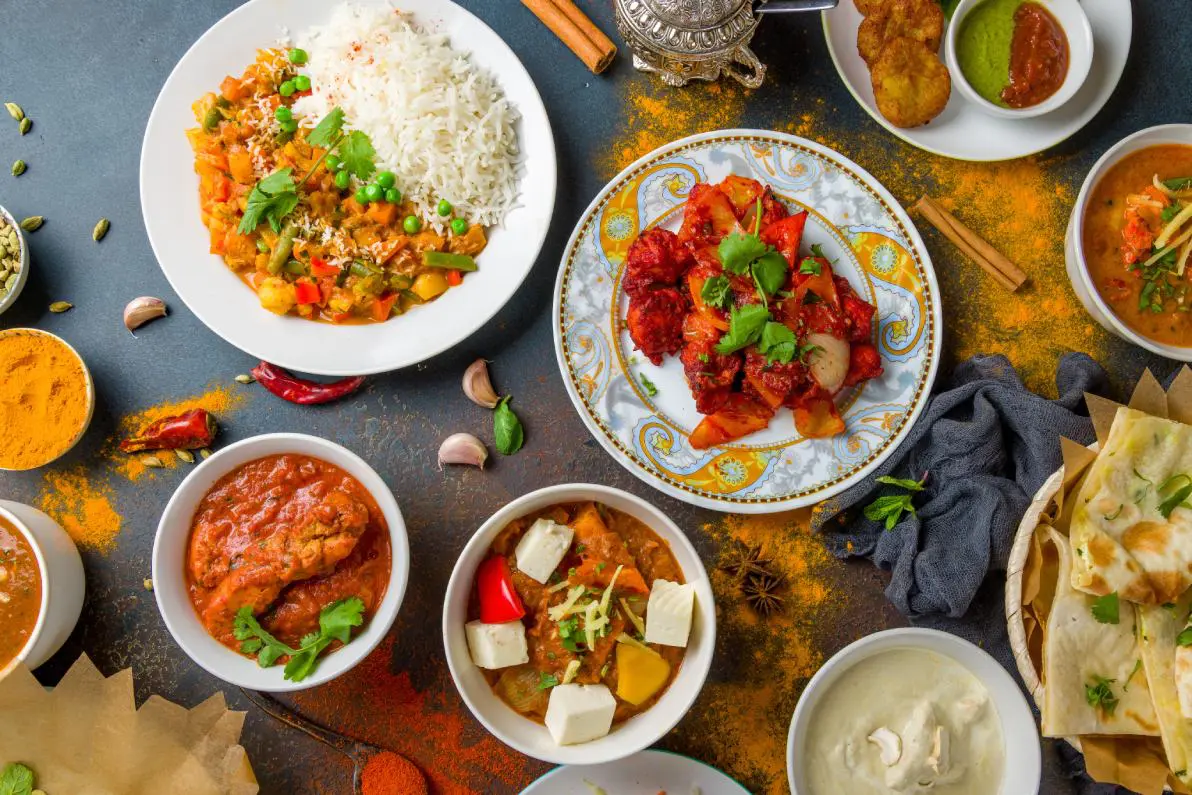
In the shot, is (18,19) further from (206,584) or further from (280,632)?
(280,632)

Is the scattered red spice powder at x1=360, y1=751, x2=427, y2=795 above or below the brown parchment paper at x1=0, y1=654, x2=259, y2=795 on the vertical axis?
below

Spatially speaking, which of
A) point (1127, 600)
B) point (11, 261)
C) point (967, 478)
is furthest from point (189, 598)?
point (1127, 600)

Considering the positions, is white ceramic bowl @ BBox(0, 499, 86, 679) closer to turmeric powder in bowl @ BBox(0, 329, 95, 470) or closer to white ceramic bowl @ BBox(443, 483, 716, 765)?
turmeric powder in bowl @ BBox(0, 329, 95, 470)

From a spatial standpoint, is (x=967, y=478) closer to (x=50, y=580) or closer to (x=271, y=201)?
(x=271, y=201)

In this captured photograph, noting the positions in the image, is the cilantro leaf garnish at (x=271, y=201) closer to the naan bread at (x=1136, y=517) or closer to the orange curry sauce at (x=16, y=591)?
the orange curry sauce at (x=16, y=591)

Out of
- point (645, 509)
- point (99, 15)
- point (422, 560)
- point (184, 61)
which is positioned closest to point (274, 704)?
point (422, 560)

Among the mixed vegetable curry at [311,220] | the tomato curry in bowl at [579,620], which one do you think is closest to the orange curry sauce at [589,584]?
the tomato curry in bowl at [579,620]

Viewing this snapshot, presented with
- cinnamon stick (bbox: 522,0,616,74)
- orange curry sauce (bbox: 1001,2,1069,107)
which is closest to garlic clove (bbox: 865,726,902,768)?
orange curry sauce (bbox: 1001,2,1069,107)
